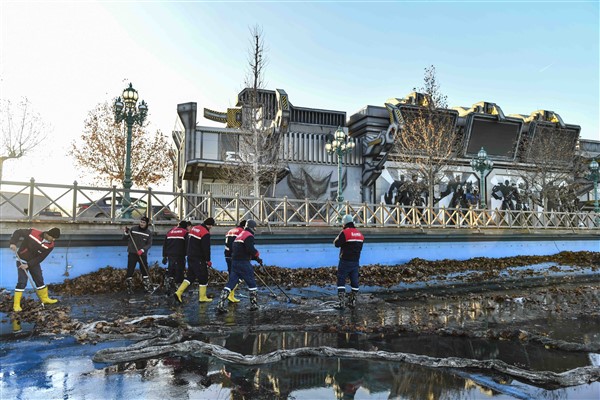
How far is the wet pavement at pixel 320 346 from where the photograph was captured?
4.04 meters

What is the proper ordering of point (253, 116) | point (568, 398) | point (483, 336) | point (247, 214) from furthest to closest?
point (253, 116) < point (247, 214) < point (483, 336) < point (568, 398)

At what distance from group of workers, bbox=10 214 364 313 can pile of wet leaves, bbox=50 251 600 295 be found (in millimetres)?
731

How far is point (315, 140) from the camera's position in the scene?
3091cm

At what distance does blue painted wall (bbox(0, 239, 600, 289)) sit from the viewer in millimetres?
10656

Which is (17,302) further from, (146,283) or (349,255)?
(349,255)

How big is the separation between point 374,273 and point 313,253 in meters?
2.21

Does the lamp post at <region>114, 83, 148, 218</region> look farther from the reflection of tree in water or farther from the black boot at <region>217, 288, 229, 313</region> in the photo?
the reflection of tree in water

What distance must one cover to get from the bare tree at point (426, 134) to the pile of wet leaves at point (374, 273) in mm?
8714

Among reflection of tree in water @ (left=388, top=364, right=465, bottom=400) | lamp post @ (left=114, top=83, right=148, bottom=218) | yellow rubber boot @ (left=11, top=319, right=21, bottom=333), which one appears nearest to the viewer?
reflection of tree in water @ (left=388, top=364, right=465, bottom=400)

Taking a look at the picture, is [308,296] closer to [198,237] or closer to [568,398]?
[198,237]

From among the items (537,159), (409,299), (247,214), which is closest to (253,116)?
(247,214)

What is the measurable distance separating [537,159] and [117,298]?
3737 centimetres

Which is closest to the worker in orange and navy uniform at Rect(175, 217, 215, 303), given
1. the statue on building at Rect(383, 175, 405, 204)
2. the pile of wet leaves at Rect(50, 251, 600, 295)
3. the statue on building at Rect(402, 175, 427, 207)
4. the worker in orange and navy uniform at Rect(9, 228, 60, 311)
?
the pile of wet leaves at Rect(50, 251, 600, 295)

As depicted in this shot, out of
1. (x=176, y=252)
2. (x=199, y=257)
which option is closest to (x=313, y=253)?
(x=176, y=252)
